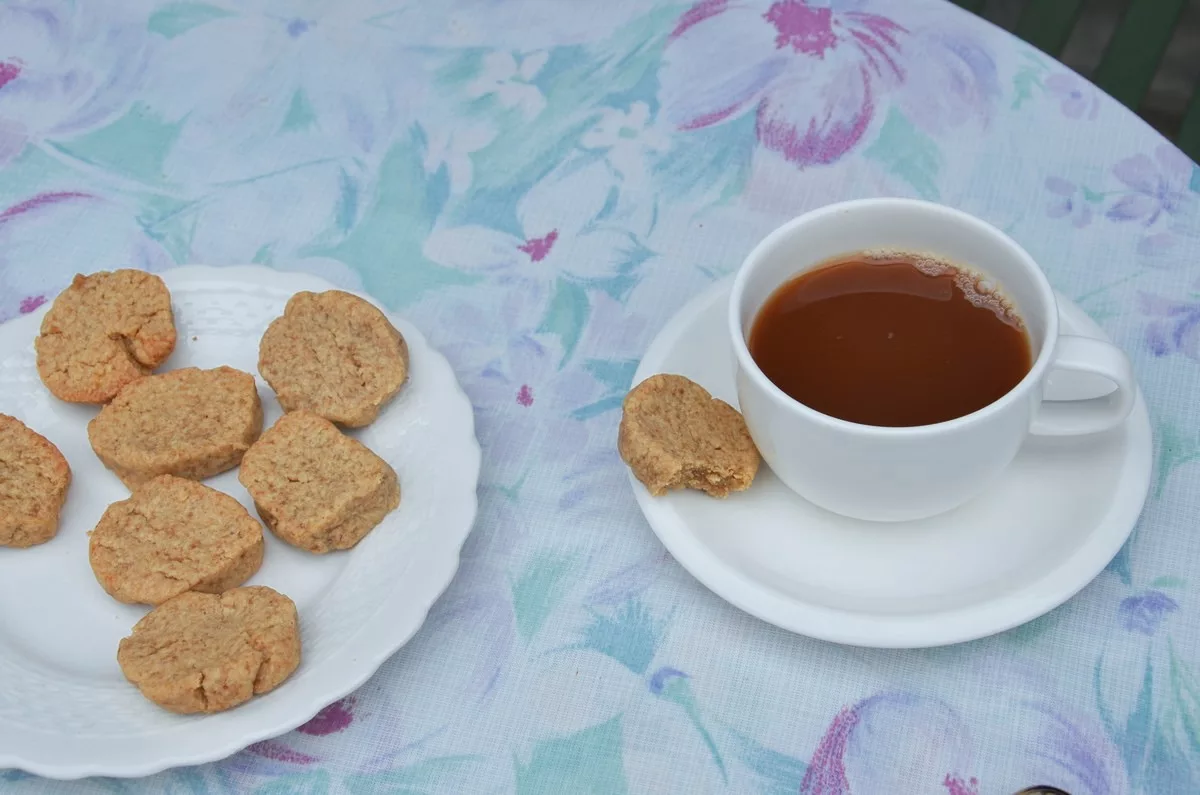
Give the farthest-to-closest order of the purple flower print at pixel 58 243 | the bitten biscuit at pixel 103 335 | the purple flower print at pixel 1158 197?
the purple flower print at pixel 58 243 → the purple flower print at pixel 1158 197 → the bitten biscuit at pixel 103 335

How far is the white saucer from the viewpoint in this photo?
126cm

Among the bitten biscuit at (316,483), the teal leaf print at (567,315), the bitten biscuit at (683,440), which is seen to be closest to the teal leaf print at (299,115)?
the teal leaf print at (567,315)

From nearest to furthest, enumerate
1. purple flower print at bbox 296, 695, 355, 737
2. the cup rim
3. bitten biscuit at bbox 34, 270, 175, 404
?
the cup rim → purple flower print at bbox 296, 695, 355, 737 → bitten biscuit at bbox 34, 270, 175, 404

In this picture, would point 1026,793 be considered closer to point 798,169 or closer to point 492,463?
point 492,463

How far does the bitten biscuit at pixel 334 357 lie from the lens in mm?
1504

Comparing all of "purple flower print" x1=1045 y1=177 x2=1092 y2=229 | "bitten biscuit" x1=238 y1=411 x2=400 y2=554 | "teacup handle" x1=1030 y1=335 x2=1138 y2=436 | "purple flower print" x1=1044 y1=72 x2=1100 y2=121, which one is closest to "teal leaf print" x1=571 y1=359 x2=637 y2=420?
"bitten biscuit" x1=238 y1=411 x2=400 y2=554

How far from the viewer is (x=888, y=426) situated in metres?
1.28

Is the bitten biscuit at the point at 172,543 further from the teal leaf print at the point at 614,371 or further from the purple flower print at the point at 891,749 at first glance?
the purple flower print at the point at 891,749

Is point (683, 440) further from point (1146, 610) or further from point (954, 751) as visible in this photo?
point (1146, 610)

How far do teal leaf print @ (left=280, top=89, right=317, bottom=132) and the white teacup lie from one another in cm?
86

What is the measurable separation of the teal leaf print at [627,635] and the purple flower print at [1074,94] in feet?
3.15

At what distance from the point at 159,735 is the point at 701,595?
0.57 meters

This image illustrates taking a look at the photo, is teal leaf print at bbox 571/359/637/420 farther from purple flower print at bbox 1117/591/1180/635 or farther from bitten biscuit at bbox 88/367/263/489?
purple flower print at bbox 1117/591/1180/635

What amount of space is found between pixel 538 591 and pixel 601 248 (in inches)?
21.4
